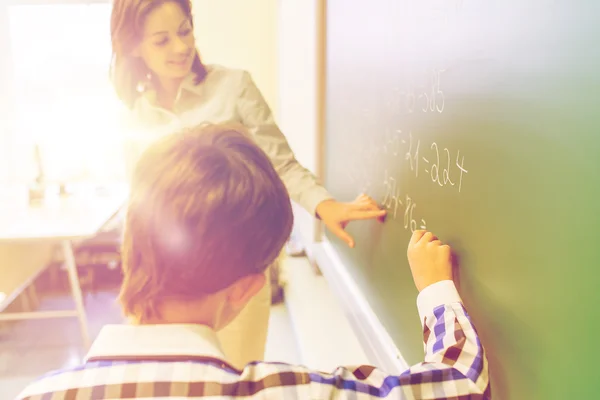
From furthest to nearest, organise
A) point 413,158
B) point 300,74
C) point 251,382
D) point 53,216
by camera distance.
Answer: point 300,74, point 53,216, point 413,158, point 251,382

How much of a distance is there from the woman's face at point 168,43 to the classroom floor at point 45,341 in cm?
41

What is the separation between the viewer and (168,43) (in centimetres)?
58

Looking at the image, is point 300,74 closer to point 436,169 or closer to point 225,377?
point 436,169

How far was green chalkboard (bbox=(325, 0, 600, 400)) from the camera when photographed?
1.06ft

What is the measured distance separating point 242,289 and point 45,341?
1.16m

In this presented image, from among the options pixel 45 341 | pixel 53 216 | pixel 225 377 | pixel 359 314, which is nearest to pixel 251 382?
pixel 225 377

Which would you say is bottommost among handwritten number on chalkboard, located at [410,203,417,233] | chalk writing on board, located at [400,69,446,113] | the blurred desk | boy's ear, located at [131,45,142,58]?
the blurred desk

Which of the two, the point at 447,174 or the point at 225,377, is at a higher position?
the point at 447,174

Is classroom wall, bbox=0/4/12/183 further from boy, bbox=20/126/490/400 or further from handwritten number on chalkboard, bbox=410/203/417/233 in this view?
handwritten number on chalkboard, bbox=410/203/417/233

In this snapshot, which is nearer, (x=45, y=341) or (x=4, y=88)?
(x=4, y=88)


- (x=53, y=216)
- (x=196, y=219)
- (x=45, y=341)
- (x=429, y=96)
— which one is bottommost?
(x=45, y=341)

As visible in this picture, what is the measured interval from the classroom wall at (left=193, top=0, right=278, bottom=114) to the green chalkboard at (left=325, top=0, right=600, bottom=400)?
0.57 feet

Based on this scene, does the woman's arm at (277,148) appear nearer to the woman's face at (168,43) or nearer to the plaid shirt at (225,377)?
the woman's face at (168,43)

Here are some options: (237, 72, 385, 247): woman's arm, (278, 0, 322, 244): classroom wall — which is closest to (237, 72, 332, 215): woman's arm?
(237, 72, 385, 247): woman's arm
